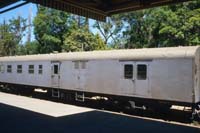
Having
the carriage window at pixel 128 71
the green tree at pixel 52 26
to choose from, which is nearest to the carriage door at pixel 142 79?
the carriage window at pixel 128 71

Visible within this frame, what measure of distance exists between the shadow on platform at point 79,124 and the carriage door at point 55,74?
600cm

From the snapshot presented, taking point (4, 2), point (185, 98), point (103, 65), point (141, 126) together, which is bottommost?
point (141, 126)

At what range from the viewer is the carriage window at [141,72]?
14.2m

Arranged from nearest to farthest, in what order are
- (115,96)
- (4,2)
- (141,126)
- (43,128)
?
(4,2) → (43,128) → (141,126) → (115,96)

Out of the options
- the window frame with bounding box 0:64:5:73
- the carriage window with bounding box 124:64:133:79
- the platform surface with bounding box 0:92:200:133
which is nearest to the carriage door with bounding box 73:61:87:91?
the carriage window with bounding box 124:64:133:79

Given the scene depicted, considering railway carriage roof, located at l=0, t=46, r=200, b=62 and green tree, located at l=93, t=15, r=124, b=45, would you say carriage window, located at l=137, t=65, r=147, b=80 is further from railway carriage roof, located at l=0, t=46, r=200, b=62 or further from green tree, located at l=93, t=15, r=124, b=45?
green tree, located at l=93, t=15, r=124, b=45

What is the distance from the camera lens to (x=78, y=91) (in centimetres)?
1788

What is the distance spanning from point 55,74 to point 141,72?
7411mm

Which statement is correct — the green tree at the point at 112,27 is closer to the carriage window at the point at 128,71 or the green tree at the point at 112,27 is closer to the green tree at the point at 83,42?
the green tree at the point at 83,42

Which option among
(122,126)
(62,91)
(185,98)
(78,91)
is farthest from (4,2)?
(62,91)

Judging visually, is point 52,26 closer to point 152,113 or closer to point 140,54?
point 140,54

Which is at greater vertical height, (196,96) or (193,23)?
(193,23)

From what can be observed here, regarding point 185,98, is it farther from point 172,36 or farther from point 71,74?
point 172,36

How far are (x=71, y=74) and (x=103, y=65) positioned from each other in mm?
2919
